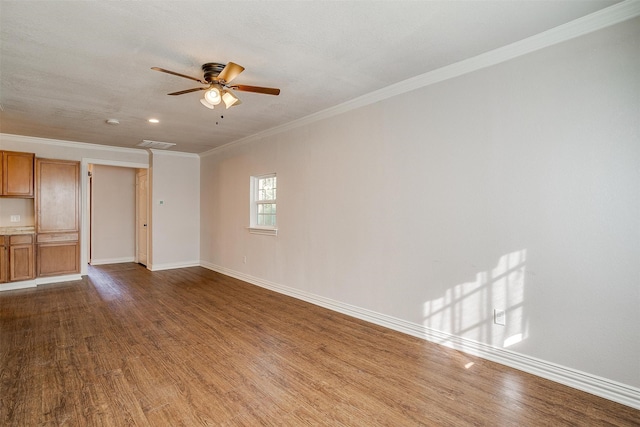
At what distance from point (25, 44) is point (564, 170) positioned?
4.31 m

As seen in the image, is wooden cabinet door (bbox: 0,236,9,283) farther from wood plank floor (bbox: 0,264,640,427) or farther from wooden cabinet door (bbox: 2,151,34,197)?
wood plank floor (bbox: 0,264,640,427)

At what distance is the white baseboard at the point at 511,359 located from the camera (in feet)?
7.09

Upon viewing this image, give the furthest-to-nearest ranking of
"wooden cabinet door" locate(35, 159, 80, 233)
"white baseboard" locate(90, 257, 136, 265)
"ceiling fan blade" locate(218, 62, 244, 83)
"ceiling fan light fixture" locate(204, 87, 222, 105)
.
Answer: "white baseboard" locate(90, 257, 136, 265) < "wooden cabinet door" locate(35, 159, 80, 233) < "ceiling fan light fixture" locate(204, 87, 222, 105) < "ceiling fan blade" locate(218, 62, 244, 83)

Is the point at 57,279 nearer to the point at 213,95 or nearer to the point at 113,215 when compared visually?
the point at 113,215

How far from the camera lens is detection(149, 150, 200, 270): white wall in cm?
685

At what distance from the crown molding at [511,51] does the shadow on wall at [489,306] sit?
5.35 feet

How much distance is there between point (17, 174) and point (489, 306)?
7144mm

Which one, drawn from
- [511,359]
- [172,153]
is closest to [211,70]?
[511,359]

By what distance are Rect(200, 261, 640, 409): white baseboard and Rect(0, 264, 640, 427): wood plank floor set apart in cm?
7

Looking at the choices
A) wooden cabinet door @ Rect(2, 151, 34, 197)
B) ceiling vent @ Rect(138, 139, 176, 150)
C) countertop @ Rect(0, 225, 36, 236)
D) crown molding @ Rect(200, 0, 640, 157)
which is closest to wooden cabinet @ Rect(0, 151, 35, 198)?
wooden cabinet door @ Rect(2, 151, 34, 197)

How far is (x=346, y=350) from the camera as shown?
2.97m

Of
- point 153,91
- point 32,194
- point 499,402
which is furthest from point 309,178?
point 32,194

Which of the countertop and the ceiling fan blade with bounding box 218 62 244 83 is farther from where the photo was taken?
the countertop

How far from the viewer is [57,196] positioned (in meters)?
5.80
